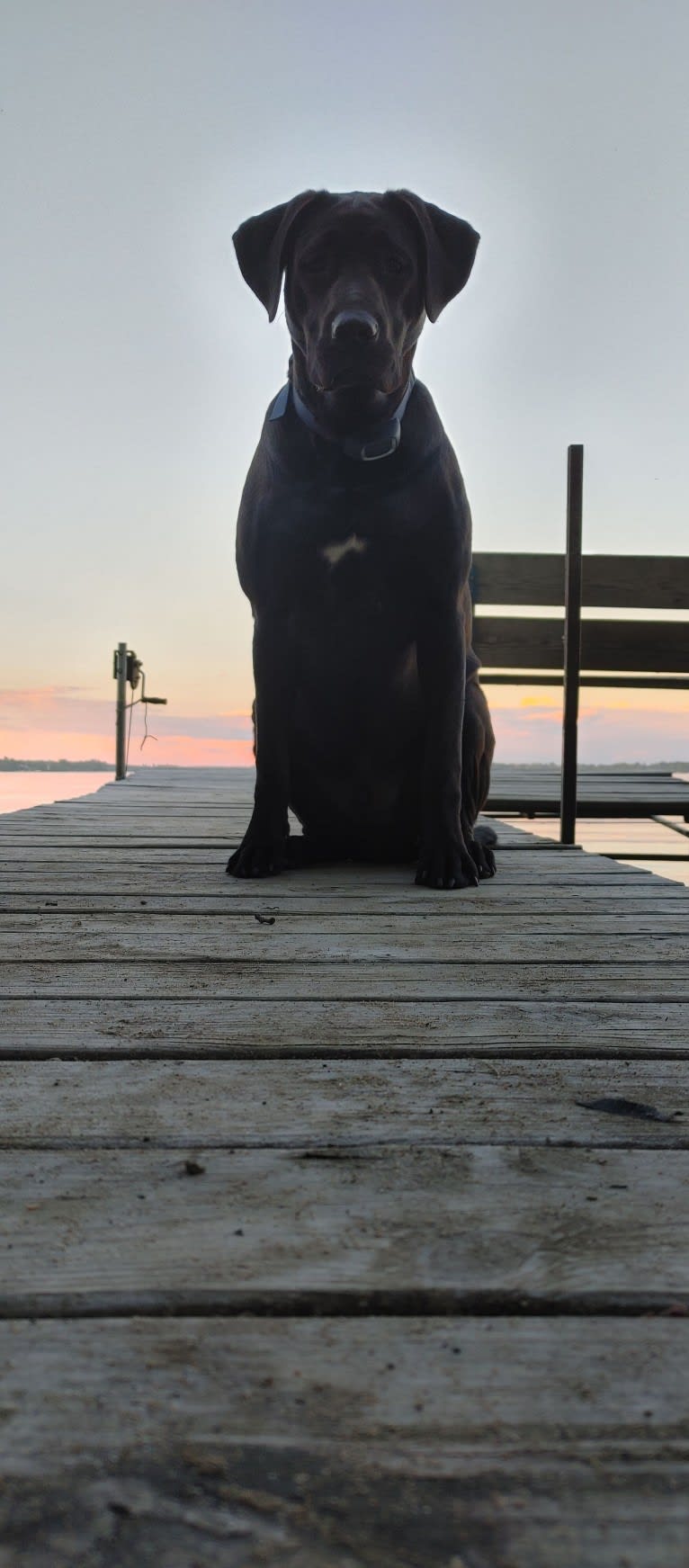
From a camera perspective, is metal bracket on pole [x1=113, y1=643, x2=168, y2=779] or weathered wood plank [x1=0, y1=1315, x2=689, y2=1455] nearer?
weathered wood plank [x1=0, y1=1315, x2=689, y2=1455]

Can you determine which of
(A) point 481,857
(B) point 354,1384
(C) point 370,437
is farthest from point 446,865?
(B) point 354,1384

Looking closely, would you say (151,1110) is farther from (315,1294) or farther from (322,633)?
(322,633)

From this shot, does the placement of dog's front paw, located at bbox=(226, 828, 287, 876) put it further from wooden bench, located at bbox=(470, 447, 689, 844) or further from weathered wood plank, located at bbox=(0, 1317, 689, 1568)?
wooden bench, located at bbox=(470, 447, 689, 844)

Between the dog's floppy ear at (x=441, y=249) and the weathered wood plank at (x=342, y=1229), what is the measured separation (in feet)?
6.32

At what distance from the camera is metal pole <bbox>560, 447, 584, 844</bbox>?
11.9ft

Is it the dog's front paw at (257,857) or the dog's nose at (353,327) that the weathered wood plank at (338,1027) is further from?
the dog's nose at (353,327)

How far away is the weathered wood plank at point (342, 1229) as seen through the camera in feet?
1.93

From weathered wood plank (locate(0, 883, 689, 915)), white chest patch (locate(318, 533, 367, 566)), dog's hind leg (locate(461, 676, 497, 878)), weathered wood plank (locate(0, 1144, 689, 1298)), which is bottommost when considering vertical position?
weathered wood plank (locate(0, 1144, 689, 1298))

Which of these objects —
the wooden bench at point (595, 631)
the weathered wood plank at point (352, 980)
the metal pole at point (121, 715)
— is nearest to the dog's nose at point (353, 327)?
the weathered wood plank at point (352, 980)

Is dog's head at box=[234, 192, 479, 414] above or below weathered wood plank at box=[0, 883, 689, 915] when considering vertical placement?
above

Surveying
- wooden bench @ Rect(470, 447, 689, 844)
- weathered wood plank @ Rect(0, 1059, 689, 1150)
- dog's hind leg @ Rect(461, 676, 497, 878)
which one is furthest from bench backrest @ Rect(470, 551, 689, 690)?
weathered wood plank @ Rect(0, 1059, 689, 1150)

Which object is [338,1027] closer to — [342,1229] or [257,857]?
[342,1229]

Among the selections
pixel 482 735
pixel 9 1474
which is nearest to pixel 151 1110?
pixel 9 1474

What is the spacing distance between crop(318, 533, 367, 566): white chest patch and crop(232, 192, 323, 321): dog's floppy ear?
492 mm
